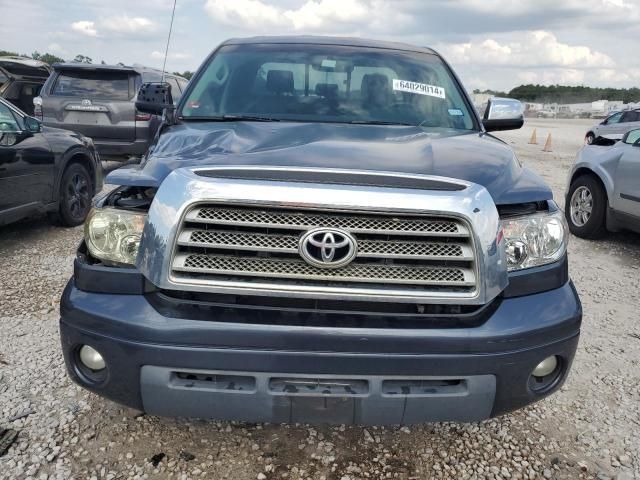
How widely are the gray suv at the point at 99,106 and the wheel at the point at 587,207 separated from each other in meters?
6.19

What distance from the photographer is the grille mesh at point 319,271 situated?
1.91 metres

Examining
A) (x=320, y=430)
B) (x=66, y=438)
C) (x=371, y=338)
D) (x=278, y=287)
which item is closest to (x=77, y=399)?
(x=66, y=438)

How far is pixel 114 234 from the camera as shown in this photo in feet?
6.88

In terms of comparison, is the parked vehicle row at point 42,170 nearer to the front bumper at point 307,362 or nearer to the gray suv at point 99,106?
the gray suv at point 99,106

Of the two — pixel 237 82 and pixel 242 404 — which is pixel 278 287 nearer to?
pixel 242 404

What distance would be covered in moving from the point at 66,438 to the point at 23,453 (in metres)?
0.18

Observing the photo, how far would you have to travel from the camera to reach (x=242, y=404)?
1.94 meters

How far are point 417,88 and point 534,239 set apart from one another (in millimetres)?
1523

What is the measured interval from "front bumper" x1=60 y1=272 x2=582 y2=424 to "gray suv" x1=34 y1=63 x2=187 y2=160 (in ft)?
23.5

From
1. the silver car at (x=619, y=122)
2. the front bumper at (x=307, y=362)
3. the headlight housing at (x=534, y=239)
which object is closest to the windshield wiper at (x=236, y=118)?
the front bumper at (x=307, y=362)

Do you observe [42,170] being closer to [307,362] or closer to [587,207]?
[307,362]

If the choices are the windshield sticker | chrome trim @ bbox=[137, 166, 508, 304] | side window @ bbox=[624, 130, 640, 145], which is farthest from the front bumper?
side window @ bbox=[624, 130, 640, 145]

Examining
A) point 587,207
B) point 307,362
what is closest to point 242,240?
point 307,362

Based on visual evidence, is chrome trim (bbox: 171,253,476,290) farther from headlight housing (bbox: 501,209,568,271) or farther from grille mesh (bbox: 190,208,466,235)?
headlight housing (bbox: 501,209,568,271)
